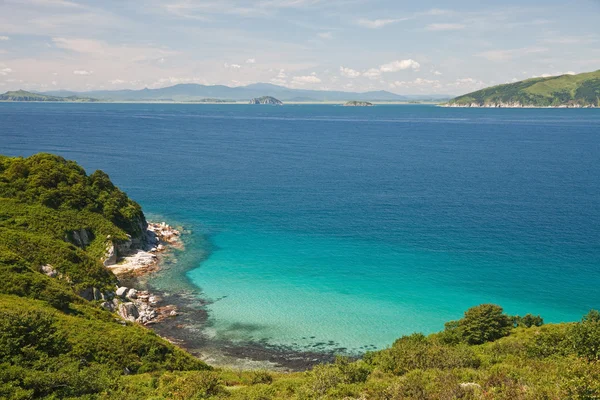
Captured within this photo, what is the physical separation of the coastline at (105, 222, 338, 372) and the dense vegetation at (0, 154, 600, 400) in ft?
14.7

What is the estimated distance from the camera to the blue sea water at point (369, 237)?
5444 centimetres

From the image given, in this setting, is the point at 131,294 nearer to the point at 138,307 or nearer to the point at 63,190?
the point at 138,307

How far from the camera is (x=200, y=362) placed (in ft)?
130

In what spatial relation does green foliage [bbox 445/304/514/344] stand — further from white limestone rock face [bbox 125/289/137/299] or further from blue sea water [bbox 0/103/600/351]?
white limestone rock face [bbox 125/289/137/299]

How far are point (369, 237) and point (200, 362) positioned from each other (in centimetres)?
4436

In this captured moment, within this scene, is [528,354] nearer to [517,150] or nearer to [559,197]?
A: [559,197]

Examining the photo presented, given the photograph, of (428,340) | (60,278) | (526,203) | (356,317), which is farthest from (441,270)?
(60,278)

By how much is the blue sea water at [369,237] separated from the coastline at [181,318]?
1663mm

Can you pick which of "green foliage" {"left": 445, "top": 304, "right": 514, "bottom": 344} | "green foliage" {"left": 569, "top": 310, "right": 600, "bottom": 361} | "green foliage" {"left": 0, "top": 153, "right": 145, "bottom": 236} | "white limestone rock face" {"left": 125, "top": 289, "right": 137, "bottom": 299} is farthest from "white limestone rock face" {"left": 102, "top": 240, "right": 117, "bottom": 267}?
"green foliage" {"left": 569, "top": 310, "right": 600, "bottom": 361}

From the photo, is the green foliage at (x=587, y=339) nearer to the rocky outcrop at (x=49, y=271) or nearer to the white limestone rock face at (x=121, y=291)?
the white limestone rock face at (x=121, y=291)

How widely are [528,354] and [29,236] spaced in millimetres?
52818

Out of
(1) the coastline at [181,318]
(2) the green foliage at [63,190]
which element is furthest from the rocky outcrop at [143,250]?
(2) the green foliage at [63,190]

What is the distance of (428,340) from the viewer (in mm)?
39750

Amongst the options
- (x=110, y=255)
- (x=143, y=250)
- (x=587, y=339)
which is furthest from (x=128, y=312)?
(x=587, y=339)
